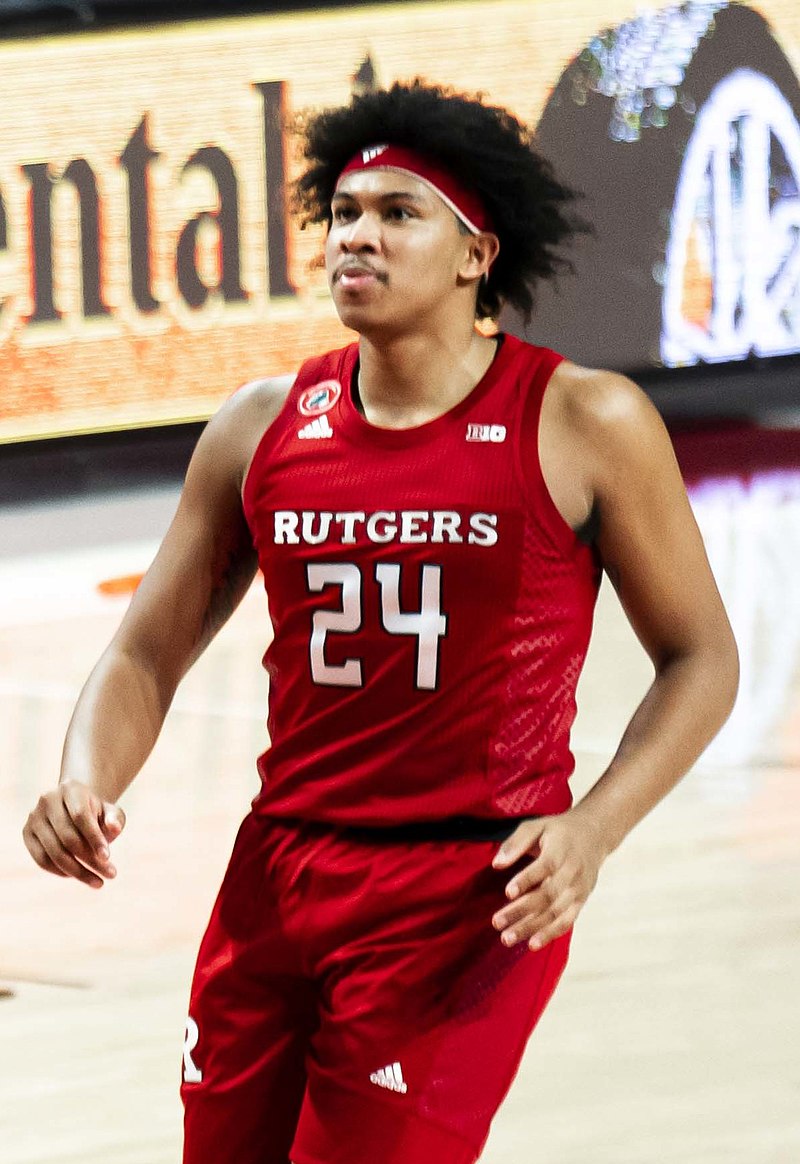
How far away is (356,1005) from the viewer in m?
2.23

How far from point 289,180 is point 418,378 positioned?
20.6 ft

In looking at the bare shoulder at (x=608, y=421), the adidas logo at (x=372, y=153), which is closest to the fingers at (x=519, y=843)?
the bare shoulder at (x=608, y=421)

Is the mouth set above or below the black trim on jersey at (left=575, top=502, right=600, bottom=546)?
above

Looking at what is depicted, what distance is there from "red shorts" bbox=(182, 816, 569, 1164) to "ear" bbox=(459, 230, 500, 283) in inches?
26.2

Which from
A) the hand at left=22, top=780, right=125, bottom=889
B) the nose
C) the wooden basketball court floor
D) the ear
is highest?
the nose

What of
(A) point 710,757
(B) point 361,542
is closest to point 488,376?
(B) point 361,542

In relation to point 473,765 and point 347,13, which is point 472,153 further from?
point 347,13

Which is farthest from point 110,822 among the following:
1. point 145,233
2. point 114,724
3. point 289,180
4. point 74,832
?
point 289,180

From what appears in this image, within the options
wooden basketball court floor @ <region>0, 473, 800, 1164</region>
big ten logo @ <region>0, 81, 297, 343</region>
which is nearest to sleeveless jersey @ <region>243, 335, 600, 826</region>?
wooden basketball court floor @ <region>0, 473, 800, 1164</region>

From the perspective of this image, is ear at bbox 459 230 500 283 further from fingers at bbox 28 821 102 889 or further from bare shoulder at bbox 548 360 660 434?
fingers at bbox 28 821 102 889

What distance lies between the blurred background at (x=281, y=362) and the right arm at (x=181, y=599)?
165cm

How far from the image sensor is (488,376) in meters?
2.36

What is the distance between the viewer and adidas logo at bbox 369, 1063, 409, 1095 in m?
2.21

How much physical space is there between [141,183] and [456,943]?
6378 mm
